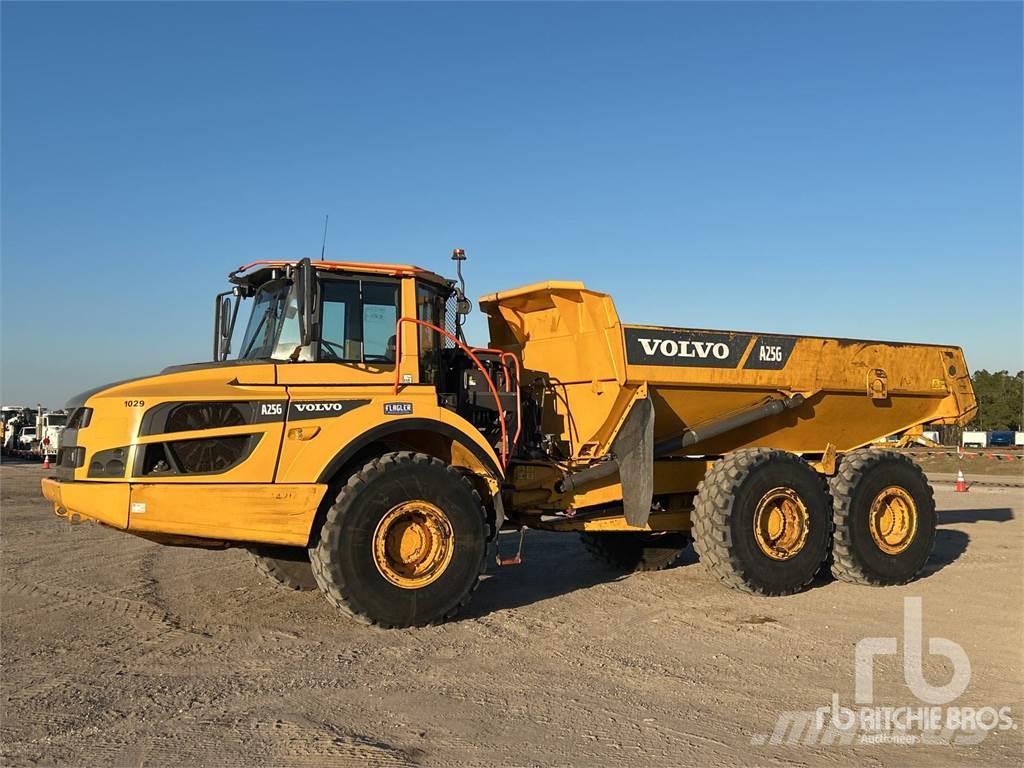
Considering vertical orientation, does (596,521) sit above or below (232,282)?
below

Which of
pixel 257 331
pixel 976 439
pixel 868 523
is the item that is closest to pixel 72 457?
pixel 257 331

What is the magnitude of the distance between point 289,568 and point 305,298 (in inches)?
103

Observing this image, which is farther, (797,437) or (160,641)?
(797,437)

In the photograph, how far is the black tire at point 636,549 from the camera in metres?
9.73

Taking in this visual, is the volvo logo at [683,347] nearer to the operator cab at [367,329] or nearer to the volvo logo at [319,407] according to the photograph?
the operator cab at [367,329]

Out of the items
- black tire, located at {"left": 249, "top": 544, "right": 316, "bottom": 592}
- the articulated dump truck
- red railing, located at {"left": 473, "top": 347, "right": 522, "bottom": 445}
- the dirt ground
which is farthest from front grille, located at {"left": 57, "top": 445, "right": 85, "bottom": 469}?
red railing, located at {"left": 473, "top": 347, "right": 522, "bottom": 445}

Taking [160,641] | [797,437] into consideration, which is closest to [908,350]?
[797,437]

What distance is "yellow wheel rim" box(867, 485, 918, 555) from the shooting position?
8.94 m

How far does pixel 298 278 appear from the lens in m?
6.70

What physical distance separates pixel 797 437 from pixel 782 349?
42.3 inches

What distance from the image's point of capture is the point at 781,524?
8.30 meters

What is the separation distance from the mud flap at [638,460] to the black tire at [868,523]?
2116mm

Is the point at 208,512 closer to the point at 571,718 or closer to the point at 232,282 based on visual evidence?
the point at 232,282

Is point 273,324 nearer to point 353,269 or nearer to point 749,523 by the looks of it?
point 353,269
